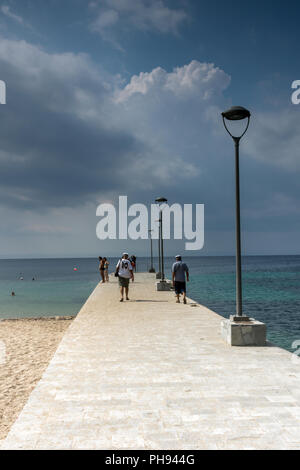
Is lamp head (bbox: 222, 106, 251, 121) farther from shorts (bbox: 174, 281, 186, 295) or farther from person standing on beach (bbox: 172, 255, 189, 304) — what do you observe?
shorts (bbox: 174, 281, 186, 295)

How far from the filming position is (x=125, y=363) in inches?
242

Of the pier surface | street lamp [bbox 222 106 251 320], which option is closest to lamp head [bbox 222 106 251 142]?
street lamp [bbox 222 106 251 320]

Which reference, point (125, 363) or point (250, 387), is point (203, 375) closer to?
point (250, 387)

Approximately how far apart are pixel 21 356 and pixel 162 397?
642cm

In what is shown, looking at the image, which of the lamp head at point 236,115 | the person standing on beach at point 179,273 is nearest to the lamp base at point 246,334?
the lamp head at point 236,115

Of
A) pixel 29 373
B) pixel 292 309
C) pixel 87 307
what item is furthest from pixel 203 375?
pixel 292 309

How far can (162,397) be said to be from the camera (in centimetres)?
462

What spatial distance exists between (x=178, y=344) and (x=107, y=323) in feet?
11.1

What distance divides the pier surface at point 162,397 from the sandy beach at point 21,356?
0.86 m

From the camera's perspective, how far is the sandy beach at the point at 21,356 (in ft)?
19.7

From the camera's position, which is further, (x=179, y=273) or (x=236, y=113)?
(x=179, y=273)

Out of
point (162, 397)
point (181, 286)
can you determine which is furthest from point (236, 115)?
point (181, 286)

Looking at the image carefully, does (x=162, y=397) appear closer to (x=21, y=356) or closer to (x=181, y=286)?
(x=21, y=356)

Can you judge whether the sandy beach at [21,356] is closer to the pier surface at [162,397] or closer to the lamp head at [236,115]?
the pier surface at [162,397]
